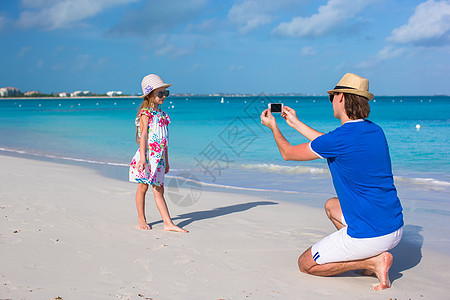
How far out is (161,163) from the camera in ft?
16.9

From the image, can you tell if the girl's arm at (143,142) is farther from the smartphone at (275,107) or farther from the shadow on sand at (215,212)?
the smartphone at (275,107)

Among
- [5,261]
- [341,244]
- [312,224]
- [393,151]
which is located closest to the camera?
[341,244]

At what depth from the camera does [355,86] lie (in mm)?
3404

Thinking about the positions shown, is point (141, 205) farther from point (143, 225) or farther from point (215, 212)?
point (215, 212)

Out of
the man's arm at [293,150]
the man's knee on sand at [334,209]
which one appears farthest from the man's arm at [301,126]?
the man's knee on sand at [334,209]

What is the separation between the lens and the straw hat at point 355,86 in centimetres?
338

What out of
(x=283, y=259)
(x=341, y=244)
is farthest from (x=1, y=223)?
(x=341, y=244)

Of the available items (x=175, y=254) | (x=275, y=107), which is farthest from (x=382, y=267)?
(x=175, y=254)

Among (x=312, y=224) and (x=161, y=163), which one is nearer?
(x=161, y=163)

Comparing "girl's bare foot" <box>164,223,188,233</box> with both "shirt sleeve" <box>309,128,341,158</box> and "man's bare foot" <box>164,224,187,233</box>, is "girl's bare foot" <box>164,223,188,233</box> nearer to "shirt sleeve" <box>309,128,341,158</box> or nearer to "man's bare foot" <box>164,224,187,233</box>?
"man's bare foot" <box>164,224,187,233</box>

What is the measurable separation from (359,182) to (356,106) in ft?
1.96

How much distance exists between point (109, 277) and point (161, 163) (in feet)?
5.98

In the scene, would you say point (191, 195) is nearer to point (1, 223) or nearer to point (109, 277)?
point (1, 223)

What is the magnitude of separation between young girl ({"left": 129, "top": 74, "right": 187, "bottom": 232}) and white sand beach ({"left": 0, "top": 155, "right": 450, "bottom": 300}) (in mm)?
468
